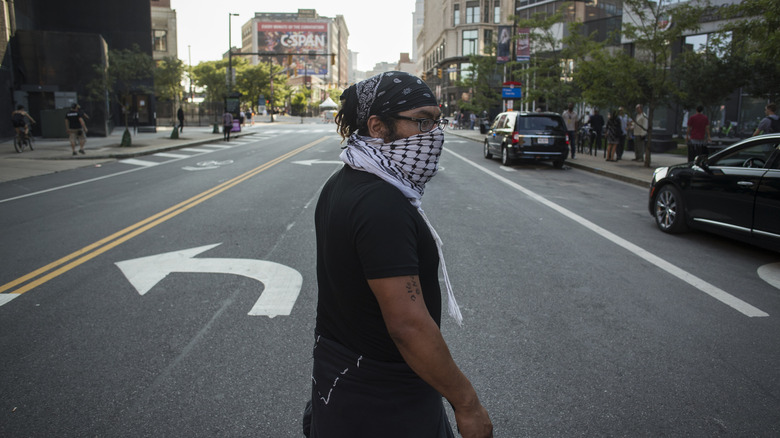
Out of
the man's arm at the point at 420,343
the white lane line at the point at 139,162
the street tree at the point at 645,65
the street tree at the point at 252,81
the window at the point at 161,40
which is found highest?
the window at the point at 161,40

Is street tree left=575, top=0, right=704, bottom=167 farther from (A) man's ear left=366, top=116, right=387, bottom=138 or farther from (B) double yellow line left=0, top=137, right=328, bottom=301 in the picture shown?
(A) man's ear left=366, top=116, right=387, bottom=138

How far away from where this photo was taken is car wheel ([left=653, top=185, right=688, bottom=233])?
9.00m

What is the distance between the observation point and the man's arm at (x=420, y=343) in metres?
1.73

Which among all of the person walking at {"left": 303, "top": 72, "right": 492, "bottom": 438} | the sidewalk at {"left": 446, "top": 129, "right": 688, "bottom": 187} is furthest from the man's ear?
the sidewalk at {"left": 446, "top": 129, "right": 688, "bottom": 187}

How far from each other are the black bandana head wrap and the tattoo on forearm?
1.86 feet

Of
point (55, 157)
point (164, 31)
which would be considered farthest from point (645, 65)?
point (164, 31)

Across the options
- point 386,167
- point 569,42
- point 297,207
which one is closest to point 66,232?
point 297,207

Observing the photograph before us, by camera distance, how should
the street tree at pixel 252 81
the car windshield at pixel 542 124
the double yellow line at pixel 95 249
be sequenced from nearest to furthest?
the double yellow line at pixel 95 249, the car windshield at pixel 542 124, the street tree at pixel 252 81

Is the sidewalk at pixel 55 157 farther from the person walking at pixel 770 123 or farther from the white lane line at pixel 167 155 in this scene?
the person walking at pixel 770 123

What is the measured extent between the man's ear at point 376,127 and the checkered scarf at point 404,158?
0.08ft

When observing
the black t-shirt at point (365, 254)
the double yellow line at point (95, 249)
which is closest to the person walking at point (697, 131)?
the double yellow line at point (95, 249)

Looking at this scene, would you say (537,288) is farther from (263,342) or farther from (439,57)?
(439,57)

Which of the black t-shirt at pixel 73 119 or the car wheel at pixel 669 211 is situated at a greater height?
the black t-shirt at pixel 73 119

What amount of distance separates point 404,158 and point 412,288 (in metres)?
0.45
